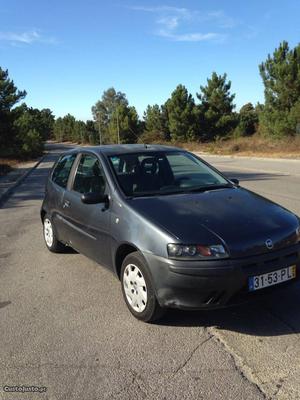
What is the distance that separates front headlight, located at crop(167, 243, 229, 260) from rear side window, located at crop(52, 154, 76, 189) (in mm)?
2665

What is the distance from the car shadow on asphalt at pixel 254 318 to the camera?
402 centimetres

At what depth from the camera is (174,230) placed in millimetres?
3934

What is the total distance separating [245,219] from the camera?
4.17 metres

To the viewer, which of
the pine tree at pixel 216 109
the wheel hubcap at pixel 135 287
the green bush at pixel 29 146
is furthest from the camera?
the pine tree at pixel 216 109

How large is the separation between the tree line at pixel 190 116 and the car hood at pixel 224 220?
29.0m

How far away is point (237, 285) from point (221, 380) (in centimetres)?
78

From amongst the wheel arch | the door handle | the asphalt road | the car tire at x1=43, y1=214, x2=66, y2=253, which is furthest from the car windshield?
the car tire at x1=43, y1=214, x2=66, y2=253

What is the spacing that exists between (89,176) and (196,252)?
2.14m

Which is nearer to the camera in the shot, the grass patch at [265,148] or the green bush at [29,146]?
the grass patch at [265,148]

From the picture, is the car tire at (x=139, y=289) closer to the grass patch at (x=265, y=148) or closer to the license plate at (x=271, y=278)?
the license plate at (x=271, y=278)

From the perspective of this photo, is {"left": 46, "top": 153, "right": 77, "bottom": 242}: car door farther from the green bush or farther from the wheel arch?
the green bush

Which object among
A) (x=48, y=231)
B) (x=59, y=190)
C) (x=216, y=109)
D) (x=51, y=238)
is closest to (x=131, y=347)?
(x=59, y=190)

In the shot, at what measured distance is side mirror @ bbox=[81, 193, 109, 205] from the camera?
4.77m

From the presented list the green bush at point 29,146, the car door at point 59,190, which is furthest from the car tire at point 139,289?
the green bush at point 29,146
